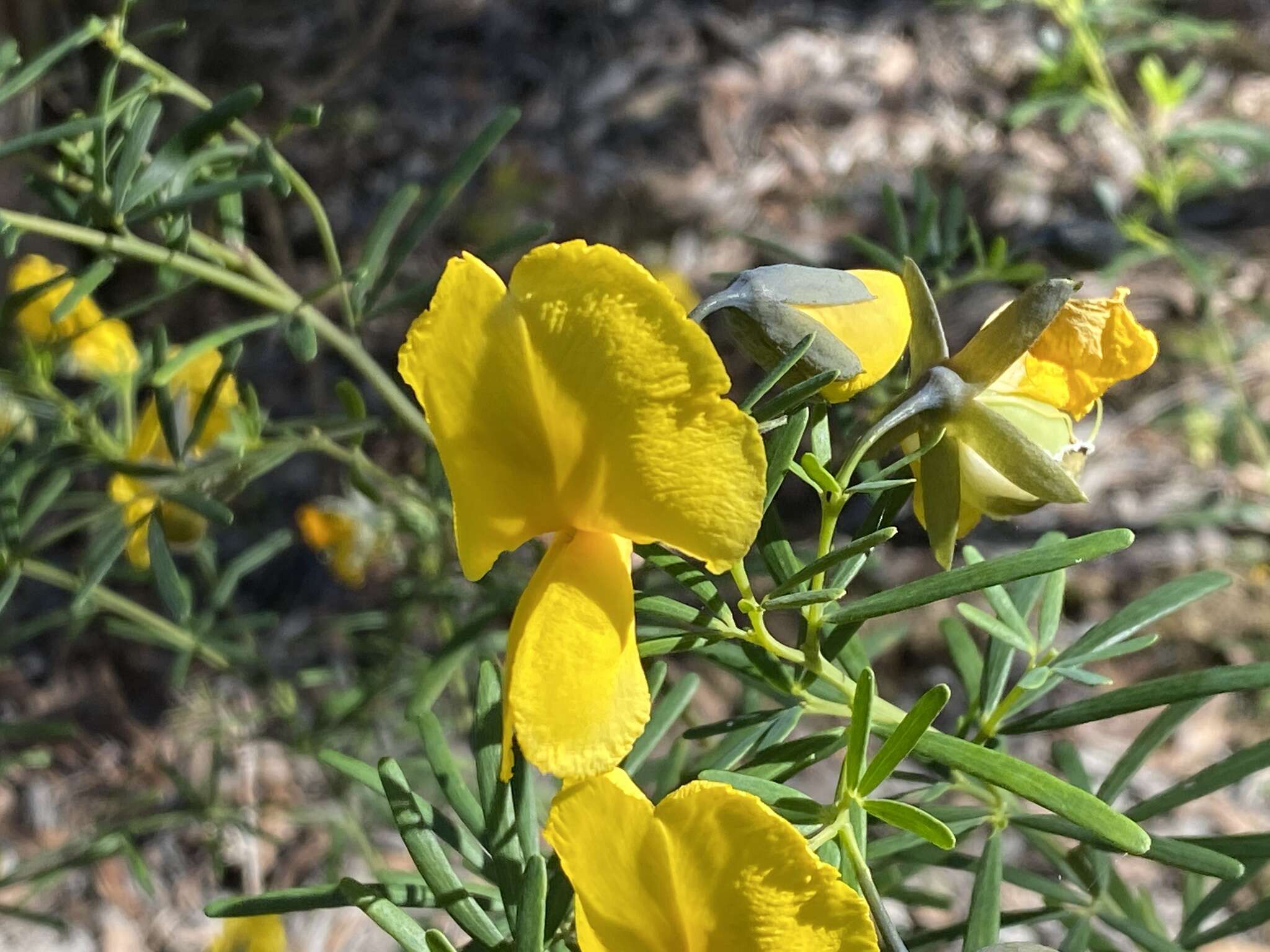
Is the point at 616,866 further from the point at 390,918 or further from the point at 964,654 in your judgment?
the point at 964,654

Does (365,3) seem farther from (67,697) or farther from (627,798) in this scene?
(627,798)

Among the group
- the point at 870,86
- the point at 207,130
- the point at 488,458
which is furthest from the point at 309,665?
the point at 870,86

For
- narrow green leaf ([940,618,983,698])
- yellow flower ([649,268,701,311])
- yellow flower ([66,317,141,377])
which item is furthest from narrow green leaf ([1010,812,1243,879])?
yellow flower ([649,268,701,311])

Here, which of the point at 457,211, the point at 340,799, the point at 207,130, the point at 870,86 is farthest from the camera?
the point at 870,86

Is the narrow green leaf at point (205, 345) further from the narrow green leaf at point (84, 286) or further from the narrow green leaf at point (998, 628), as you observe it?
the narrow green leaf at point (998, 628)

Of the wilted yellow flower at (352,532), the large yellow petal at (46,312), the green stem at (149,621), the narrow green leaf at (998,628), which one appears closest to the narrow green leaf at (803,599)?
the narrow green leaf at (998,628)

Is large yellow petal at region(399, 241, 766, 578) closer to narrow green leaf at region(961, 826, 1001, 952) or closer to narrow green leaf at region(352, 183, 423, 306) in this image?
narrow green leaf at region(961, 826, 1001, 952)
